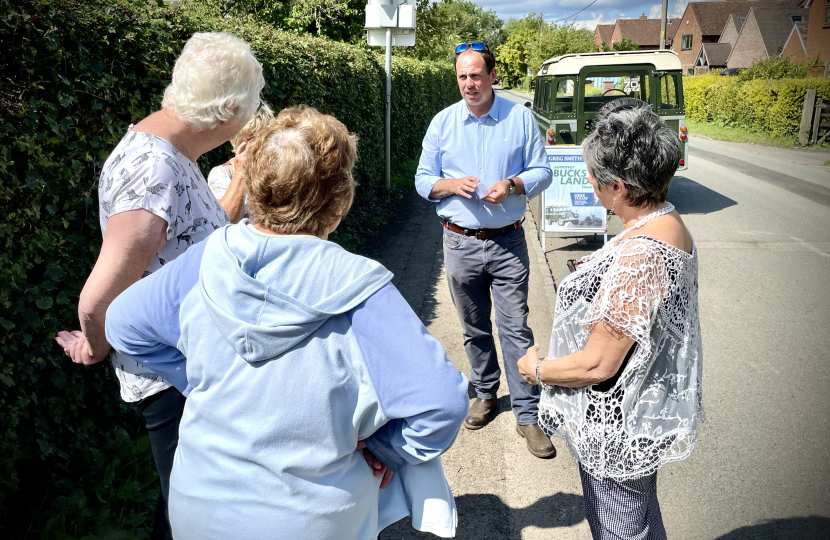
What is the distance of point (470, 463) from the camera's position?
379cm

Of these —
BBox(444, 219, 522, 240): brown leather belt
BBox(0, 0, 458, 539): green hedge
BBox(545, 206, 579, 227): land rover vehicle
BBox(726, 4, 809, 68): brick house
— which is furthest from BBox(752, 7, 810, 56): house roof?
BBox(0, 0, 458, 539): green hedge

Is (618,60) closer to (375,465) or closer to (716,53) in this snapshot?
(375,465)

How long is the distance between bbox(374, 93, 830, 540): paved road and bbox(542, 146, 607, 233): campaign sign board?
45 cm

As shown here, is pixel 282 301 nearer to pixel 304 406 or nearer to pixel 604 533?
pixel 304 406

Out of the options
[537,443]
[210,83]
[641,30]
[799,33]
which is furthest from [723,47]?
[210,83]

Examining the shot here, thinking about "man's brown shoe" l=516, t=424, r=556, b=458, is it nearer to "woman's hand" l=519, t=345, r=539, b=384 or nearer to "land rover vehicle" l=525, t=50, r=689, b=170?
"woman's hand" l=519, t=345, r=539, b=384

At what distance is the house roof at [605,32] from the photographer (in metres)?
98.6

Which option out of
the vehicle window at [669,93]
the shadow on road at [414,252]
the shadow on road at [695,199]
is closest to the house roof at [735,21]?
the shadow on road at [695,199]

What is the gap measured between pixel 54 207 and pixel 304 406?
77.2 inches

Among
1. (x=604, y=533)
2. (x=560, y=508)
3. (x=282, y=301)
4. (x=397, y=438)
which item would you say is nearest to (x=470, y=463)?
(x=560, y=508)

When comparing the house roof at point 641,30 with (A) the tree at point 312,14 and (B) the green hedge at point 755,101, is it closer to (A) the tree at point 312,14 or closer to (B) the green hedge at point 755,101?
(B) the green hedge at point 755,101

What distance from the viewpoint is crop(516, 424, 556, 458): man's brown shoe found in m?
3.83

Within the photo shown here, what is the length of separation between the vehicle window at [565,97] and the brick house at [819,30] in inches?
1359

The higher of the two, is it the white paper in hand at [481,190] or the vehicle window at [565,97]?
the vehicle window at [565,97]
